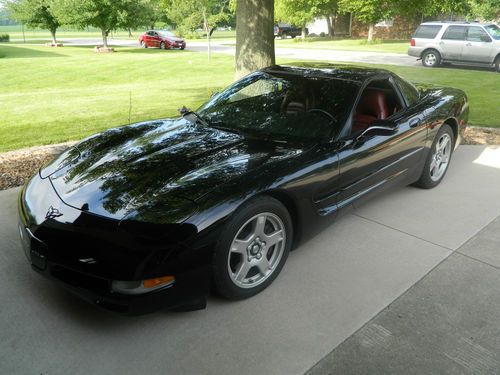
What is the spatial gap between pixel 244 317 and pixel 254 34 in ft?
18.4

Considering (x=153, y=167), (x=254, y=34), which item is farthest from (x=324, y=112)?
(x=254, y=34)

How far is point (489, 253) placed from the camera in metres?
3.42

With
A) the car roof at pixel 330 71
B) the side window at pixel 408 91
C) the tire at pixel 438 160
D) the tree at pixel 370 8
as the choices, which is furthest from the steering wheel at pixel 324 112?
the tree at pixel 370 8

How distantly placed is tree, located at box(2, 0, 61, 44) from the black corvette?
3247cm

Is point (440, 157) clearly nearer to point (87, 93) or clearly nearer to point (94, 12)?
point (87, 93)

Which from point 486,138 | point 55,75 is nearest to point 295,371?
point 486,138

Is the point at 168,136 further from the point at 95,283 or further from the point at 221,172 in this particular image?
the point at 95,283

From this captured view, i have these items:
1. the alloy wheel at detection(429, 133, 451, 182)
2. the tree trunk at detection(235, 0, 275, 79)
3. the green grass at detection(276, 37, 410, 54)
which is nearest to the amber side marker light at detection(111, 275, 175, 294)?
the alloy wheel at detection(429, 133, 451, 182)

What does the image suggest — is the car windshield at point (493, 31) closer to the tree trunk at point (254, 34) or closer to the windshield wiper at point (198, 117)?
the tree trunk at point (254, 34)

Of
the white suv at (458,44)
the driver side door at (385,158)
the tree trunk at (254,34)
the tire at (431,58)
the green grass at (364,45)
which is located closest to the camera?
the driver side door at (385,158)

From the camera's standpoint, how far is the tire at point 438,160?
4531 mm

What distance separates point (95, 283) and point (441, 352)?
1.87 meters

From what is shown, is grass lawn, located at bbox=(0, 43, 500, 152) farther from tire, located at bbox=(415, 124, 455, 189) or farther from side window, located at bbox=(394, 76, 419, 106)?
side window, located at bbox=(394, 76, 419, 106)

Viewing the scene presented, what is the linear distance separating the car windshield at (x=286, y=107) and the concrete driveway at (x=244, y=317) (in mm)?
910
